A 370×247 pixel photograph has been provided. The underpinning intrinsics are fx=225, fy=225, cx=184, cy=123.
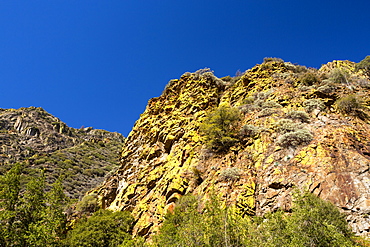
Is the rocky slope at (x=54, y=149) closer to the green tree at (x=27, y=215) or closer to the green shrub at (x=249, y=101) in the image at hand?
the green tree at (x=27, y=215)

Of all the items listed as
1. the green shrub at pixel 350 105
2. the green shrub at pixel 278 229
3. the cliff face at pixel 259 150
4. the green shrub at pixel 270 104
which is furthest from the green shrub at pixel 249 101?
the green shrub at pixel 278 229

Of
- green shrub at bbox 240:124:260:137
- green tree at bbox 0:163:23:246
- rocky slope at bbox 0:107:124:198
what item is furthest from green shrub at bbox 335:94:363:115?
rocky slope at bbox 0:107:124:198

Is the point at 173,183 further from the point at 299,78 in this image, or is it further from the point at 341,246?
the point at 299,78

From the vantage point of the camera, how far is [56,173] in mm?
47344

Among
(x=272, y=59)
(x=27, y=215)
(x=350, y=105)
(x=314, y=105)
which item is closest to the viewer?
(x=27, y=215)

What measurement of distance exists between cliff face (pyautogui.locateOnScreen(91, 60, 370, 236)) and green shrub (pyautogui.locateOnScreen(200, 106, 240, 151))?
76 centimetres

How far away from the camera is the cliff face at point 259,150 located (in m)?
13.2

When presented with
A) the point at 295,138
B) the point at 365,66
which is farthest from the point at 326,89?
the point at 365,66

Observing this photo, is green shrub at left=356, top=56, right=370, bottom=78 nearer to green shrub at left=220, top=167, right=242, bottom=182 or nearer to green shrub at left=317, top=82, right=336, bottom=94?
green shrub at left=317, top=82, right=336, bottom=94

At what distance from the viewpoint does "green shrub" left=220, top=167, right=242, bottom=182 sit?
53.7 feet

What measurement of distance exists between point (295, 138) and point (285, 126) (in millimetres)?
1615

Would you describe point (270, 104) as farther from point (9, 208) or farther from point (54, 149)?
point (54, 149)

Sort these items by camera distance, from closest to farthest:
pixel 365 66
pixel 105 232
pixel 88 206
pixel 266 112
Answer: pixel 105 232, pixel 266 112, pixel 88 206, pixel 365 66

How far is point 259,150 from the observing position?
1783cm
